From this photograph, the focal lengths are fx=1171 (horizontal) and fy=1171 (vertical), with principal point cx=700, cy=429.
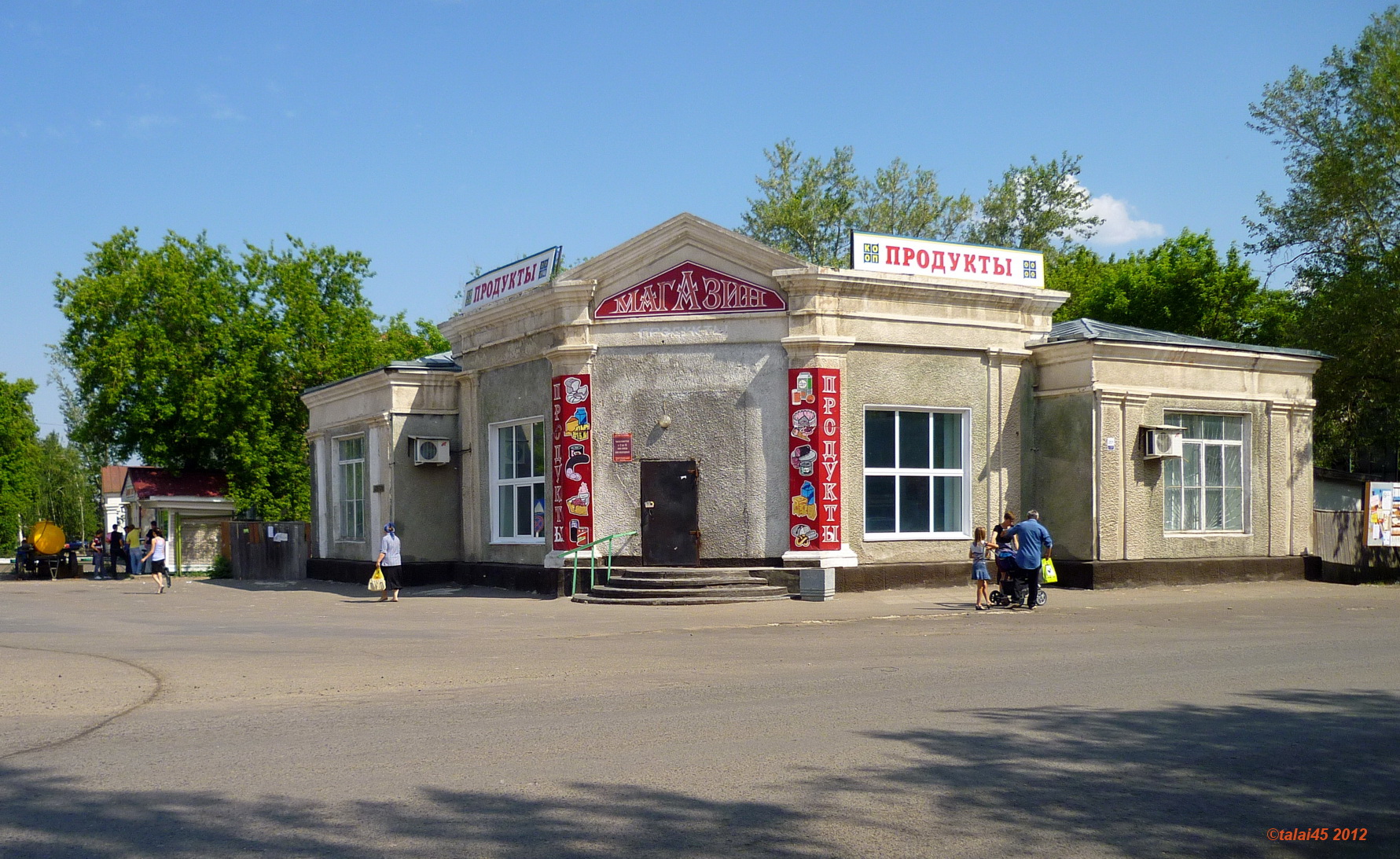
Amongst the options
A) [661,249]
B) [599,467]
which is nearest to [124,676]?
[599,467]

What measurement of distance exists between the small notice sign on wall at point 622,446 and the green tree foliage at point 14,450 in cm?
5187

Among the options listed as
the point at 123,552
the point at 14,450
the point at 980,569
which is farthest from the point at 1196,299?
the point at 14,450

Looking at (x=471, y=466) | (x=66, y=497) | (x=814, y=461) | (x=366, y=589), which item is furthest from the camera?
(x=66, y=497)

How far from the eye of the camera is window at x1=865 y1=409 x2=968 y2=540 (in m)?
20.5

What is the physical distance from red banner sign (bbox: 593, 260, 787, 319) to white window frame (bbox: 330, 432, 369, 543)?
28.1ft

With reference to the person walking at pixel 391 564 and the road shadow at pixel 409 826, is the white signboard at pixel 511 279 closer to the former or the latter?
the person walking at pixel 391 564

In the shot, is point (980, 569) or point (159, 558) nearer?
point (980, 569)

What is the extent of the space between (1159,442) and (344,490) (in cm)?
1792

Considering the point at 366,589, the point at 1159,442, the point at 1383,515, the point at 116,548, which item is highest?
the point at 1159,442

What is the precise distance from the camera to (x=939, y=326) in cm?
2078

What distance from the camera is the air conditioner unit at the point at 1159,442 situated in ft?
68.0

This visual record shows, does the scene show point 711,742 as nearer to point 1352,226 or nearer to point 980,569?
point 980,569

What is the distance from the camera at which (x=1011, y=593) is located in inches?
705

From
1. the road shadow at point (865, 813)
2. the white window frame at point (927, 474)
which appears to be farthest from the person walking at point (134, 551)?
the road shadow at point (865, 813)
